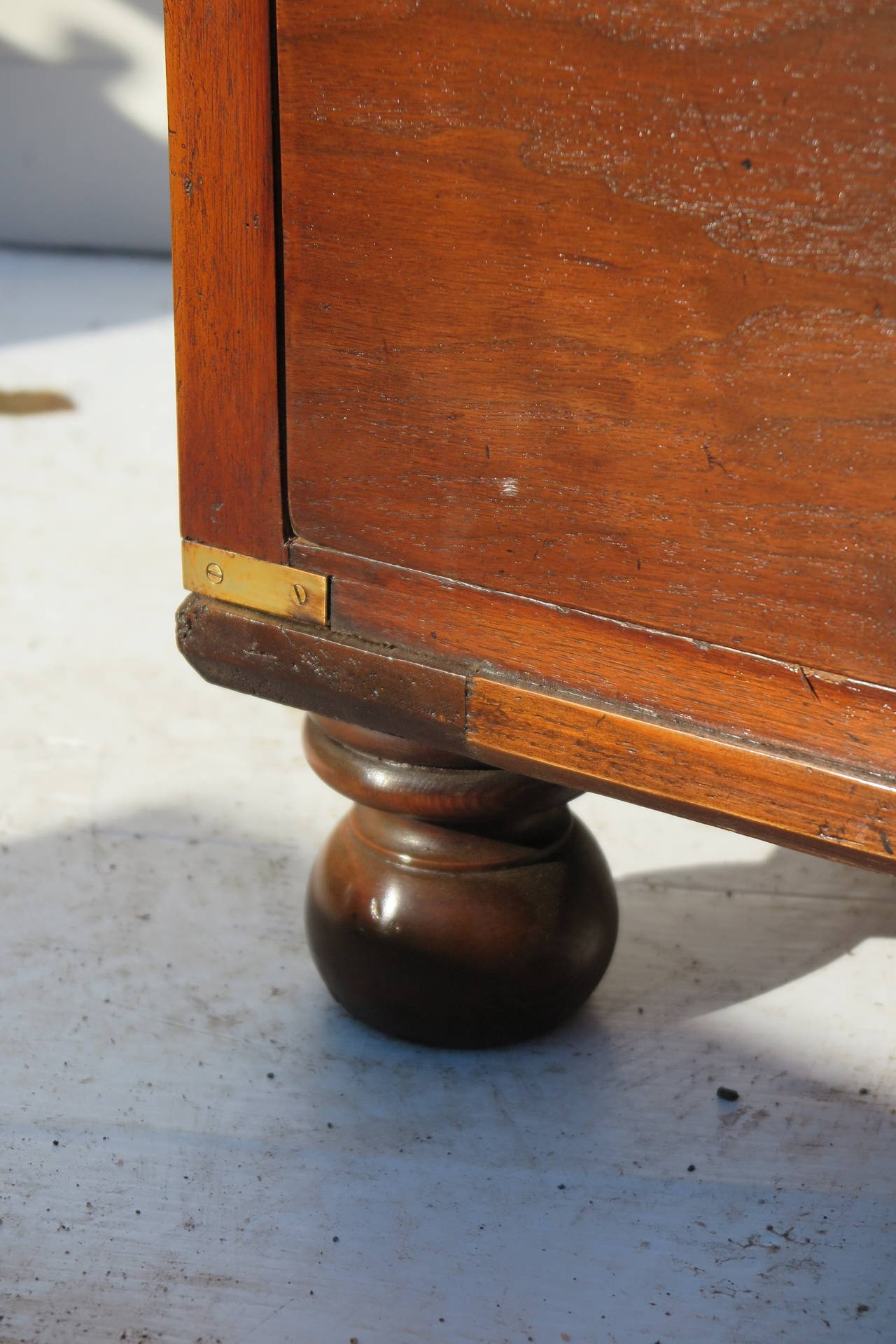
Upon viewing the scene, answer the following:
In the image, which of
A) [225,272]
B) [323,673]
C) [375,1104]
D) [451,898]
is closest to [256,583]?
[323,673]

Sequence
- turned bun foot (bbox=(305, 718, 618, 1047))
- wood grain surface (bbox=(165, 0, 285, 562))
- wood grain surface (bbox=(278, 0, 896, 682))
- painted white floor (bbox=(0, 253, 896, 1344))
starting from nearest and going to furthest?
wood grain surface (bbox=(278, 0, 896, 682))
wood grain surface (bbox=(165, 0, 285, 562))
painted white floor (bbox=(0, 253, 896, 1344))
turned bun foot (bbox=(305, 718, 618, 1047))

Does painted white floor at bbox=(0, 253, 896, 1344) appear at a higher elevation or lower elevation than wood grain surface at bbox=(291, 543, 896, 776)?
lower

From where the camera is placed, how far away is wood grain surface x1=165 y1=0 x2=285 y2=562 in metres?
0.84

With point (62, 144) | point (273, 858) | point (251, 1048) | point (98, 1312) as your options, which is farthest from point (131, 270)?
point (98, 1312)

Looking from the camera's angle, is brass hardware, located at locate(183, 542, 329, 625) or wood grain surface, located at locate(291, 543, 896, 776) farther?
brass hardware, located at locate(183, 542, 329, 625)

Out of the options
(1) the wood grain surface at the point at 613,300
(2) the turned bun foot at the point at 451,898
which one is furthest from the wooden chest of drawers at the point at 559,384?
(2) the turned bun foot at the point at 451,898

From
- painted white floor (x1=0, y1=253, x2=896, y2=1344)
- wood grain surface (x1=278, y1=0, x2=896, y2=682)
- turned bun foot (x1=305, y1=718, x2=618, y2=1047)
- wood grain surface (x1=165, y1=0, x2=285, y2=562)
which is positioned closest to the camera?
wood grain surface (x1=278, y1=0, x2=896, y2=682)

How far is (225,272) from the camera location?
0.89m

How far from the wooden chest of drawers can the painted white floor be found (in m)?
0.35

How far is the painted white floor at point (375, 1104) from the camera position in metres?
0.95

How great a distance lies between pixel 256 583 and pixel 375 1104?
1.47 ft

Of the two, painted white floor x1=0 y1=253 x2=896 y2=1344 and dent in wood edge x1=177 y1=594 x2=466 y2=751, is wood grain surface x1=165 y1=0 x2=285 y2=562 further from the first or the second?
painted white floor x1=0 y1=253 x2=896 y2=1344

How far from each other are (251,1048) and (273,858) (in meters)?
0.31

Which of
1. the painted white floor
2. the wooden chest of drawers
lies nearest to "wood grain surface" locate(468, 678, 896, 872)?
the wooden chest of drawers
